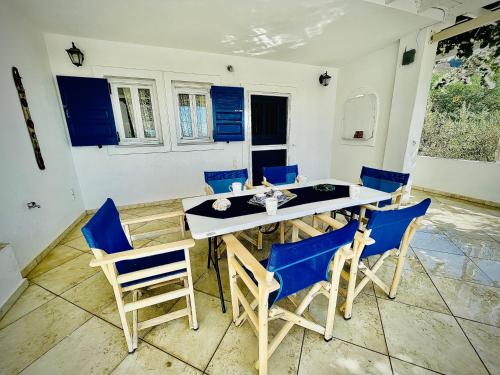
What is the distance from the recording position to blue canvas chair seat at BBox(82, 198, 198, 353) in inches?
41.3

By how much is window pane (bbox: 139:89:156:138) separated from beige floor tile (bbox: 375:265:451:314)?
3.91 metres

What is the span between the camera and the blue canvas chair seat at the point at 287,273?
84 cm

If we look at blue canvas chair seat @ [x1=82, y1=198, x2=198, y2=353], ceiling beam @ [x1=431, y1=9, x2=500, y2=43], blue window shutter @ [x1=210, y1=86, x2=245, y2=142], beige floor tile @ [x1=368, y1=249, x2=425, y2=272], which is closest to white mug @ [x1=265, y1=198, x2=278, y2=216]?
blue canvas chair seat @ [x1=82, y1=198, x2=198, y2=353]

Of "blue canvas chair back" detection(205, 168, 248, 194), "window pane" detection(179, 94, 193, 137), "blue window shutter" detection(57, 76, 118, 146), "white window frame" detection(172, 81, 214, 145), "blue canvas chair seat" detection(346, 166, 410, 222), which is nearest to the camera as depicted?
"blue canvas chair seat" detection(346, 166, 410, 222)

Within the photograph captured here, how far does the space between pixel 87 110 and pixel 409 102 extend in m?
4.93

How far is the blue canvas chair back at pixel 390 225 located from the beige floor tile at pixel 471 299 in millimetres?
663

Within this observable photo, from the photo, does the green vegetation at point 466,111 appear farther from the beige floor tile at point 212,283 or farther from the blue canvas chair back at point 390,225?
the beige floor tile at point 212,283

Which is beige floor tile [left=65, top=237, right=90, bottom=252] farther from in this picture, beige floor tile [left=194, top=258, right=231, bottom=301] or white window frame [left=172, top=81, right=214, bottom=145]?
white window frame [left=172, top=81, right=214, bottom=145]

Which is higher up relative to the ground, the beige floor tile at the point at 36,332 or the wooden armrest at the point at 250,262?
the wooden armrest at the point at 250,262

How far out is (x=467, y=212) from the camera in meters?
3.29

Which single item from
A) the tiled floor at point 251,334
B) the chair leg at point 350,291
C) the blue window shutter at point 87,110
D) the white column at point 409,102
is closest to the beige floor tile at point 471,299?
the tiled floor at point 251,334

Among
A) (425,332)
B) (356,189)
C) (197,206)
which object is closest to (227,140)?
(197,206)

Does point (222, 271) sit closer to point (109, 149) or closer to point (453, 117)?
point (109, 149)

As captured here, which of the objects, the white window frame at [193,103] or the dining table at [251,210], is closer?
the dining table at [251,210]
